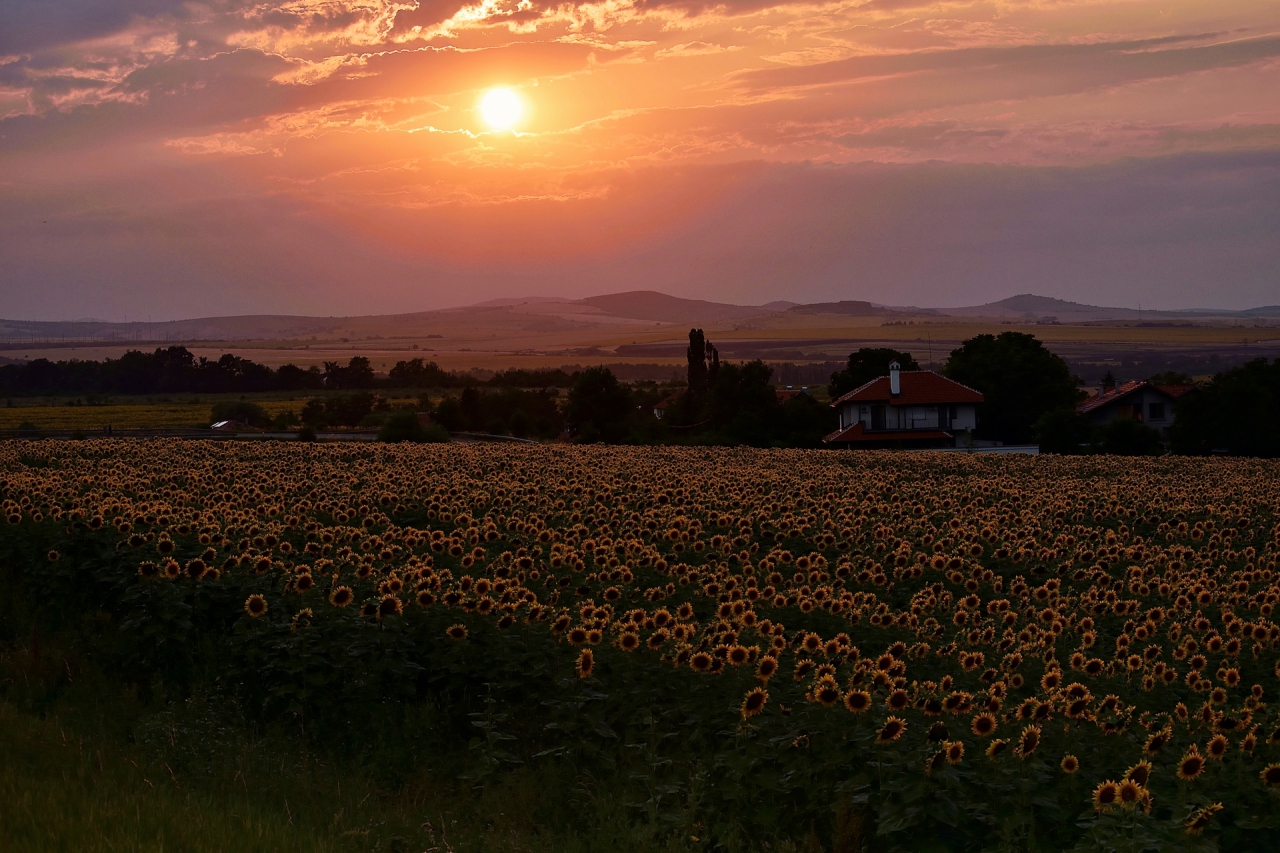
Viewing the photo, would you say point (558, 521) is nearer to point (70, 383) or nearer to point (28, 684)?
point (28, 684)

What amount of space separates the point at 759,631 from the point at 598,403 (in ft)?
303

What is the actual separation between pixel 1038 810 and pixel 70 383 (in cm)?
16688

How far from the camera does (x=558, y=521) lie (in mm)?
19156

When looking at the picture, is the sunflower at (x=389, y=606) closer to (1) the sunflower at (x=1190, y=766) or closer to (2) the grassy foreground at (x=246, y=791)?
(2) the grassy foreground at (x=246, y=791)

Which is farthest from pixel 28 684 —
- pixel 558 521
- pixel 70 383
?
pixel 70 383

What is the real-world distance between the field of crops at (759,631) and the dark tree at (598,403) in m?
79.3

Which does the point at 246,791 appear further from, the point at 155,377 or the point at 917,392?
the point at 155,377

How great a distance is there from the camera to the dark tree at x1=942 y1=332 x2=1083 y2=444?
102812 mm

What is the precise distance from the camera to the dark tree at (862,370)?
10944cm

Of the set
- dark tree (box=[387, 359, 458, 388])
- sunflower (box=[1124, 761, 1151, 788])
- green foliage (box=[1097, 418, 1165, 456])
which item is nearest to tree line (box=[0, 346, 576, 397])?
dark tree (box=[387, 359, 458, 388])

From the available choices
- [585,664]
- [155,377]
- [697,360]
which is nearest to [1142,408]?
[697,360]

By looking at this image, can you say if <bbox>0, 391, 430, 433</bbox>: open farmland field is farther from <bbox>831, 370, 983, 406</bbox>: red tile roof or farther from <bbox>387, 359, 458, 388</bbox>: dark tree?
<bbox>831, 370, 983, 406</bbox>: red tile roof

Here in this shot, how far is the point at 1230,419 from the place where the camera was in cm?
7856

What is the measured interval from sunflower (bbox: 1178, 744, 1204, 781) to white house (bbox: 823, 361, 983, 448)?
8890 cm
